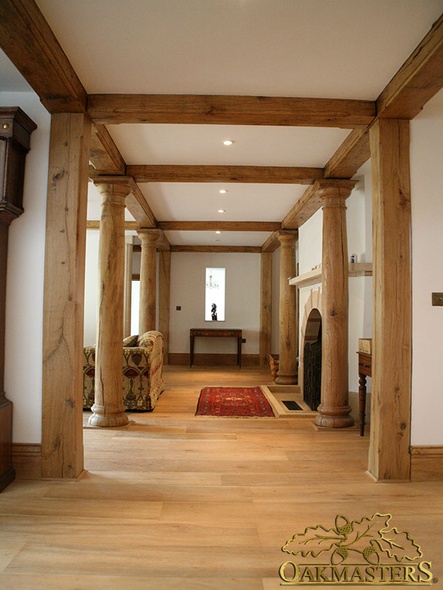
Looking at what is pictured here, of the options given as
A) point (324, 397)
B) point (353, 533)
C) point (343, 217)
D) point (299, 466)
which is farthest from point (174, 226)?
point (353, 533)

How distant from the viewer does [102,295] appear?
4.06 metres

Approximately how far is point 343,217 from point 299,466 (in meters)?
2.38

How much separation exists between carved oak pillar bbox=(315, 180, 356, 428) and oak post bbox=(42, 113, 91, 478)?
240 centimetres

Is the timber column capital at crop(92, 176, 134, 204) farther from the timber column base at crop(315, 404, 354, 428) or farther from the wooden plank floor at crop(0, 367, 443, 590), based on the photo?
the timber column base at crop(315, 404, 354, 428)

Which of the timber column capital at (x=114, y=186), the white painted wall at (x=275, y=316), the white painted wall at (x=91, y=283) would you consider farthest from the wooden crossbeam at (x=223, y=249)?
the timber column capital at (x=114, y=186)

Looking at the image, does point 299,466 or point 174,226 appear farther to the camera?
point 174,226

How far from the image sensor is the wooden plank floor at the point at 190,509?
179 cm

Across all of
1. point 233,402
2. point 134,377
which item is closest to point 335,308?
point 233,402

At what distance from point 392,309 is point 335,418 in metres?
1.75

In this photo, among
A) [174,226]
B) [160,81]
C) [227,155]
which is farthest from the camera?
[174,226]

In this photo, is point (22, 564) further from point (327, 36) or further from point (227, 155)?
point (227, 155)

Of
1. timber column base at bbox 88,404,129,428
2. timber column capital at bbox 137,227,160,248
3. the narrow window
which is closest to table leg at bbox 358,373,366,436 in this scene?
timber column base at bbox 88,404,129,428

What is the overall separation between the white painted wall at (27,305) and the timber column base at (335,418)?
2.62 m

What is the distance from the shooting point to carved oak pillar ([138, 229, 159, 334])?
21.5 ft
